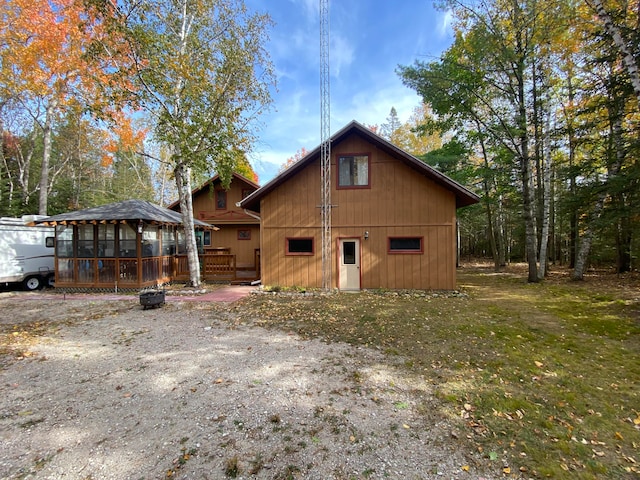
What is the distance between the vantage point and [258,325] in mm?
6625

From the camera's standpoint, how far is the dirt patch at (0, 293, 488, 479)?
8.00 feet

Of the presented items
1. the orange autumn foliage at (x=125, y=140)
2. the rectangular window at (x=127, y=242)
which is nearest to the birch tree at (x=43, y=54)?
the orange autumn foliage at (x=125, y=140)

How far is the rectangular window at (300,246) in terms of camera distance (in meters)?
11.0

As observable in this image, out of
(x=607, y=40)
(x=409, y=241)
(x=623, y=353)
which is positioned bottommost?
(x=623, y=353)

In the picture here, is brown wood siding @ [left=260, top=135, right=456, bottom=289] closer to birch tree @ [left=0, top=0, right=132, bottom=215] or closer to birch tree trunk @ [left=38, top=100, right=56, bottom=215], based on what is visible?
birch tree @ [left=0, top=0, right=132, bottom=215]

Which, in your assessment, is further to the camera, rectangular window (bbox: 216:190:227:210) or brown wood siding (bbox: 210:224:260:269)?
rectangular window (bbox: 216:190:227:210)

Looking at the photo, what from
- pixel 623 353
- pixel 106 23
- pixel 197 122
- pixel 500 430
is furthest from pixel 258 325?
pixel 106 23

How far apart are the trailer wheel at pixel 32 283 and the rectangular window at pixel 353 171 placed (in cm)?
1283

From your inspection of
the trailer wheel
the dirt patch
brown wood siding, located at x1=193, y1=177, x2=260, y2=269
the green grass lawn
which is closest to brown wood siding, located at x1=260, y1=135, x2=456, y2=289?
the green grass lawn

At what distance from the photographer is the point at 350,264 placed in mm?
10906

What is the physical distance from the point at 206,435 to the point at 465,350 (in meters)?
4.26

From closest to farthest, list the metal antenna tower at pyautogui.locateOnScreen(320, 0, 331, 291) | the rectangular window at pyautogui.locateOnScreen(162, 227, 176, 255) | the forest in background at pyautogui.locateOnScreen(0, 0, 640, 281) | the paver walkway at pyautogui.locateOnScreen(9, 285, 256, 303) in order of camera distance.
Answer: the forest in background at pyautogui.locateOnScreen(0, 0, 640, 281) < the paver walkway at pyautogui.locateOnScreen(9, 285, 256, 303) < the metal antenna tower at pyautogui.locateOnScreen(320, 0, 331, 291) < the rectangular window at pyautogui.locateOnScreen(162, 227, 176, 255)

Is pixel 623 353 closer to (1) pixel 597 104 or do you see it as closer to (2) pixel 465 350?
(2) pixel 465 350

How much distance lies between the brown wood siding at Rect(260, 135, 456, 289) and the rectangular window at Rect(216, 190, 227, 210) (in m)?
8.55
